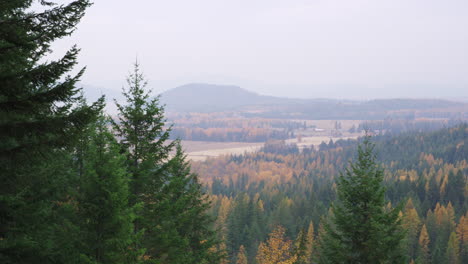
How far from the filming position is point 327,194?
91.6 meters

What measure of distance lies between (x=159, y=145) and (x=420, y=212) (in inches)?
2735

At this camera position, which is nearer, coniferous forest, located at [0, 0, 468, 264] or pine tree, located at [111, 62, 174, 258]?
coniferous forest, located at [0, 0, 468, 264]

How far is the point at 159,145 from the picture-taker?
15.5 m

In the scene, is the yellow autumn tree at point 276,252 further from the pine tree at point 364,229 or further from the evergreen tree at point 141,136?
the evergreen tree at point 141,136

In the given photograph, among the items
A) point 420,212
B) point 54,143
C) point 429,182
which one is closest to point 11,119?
point 54,143

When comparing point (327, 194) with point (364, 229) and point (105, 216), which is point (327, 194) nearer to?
point (364, 229)

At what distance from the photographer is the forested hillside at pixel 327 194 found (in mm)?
58000

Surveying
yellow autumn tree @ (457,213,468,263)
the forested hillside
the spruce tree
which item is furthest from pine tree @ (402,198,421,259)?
the spruce tree

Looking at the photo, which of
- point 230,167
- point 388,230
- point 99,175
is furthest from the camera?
point 230,167

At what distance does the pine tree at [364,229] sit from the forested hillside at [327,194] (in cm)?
169

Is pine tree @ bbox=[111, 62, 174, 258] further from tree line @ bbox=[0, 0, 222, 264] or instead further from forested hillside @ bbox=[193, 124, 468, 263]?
forested hillside @ bbox=[193, 124, 468, 263]

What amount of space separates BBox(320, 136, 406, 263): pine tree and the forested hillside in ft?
5.53

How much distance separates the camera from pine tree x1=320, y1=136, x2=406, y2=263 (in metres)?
13.9

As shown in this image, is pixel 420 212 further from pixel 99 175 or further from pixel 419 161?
pixel 419 161
